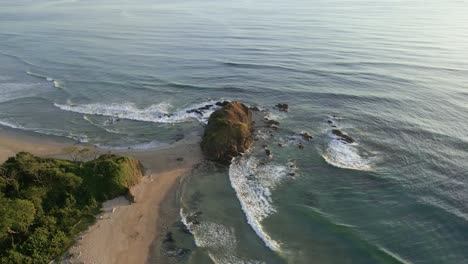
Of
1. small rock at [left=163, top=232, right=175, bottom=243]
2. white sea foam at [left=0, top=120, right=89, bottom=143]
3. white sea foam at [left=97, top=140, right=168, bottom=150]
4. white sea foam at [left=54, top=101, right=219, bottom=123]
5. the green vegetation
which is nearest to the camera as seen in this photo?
the green vegetation

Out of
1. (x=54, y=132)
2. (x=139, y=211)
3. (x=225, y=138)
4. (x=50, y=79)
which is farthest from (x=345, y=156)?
(x=50, y=79)

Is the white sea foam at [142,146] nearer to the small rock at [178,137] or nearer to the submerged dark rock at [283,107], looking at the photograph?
the small rock at [178,137]

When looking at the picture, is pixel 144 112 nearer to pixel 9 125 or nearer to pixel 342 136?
pixel 9 125

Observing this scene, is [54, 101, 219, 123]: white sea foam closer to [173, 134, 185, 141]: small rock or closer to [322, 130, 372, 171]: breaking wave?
[173, 134, 185, 141]: small rock

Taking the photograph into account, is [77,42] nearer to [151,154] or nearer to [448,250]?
[151,154]

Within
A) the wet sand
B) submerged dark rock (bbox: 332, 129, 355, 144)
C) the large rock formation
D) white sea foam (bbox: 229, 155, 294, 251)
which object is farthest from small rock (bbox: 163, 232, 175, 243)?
submerged dark rock (bbox: 332, 129, 355, 144)
